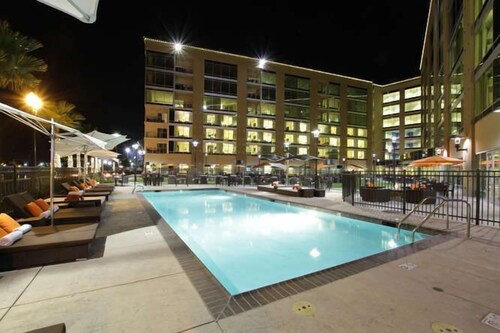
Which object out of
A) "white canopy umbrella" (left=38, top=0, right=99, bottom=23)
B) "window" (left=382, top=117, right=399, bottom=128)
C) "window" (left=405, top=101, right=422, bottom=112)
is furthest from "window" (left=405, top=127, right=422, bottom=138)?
"white canopy umbrella" (left=38, top=0, right=99, bottom=23)

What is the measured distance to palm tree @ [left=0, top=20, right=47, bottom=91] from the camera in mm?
8844

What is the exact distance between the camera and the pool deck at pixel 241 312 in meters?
2.41

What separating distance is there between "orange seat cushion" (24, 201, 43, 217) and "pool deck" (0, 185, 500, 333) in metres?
2.31

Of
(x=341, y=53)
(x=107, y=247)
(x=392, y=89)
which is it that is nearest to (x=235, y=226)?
(x=107, y=247)

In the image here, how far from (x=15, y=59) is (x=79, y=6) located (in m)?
9.96

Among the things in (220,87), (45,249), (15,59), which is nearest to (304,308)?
(45,249)

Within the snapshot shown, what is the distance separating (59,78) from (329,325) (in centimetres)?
3445

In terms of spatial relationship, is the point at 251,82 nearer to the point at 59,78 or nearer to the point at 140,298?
the point at 59,78

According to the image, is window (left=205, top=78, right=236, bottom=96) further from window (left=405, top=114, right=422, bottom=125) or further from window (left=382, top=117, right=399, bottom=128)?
window (left=405, top=114, right=422, bottom=125)

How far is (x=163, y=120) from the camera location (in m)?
38.6

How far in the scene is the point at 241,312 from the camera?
103 inches

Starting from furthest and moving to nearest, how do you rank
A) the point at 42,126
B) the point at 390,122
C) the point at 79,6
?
the point at 390,122
the point at 42,126
the point at 79,6

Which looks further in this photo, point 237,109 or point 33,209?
point 237,109

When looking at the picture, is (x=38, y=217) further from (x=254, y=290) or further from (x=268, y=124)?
(x=268, y=124)
